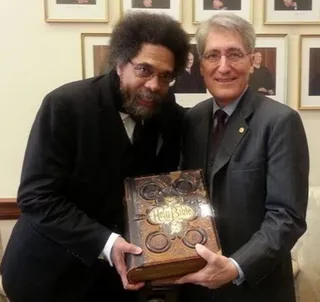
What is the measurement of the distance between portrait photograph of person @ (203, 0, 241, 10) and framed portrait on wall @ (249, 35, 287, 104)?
0.20 metres

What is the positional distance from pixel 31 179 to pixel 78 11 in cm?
125

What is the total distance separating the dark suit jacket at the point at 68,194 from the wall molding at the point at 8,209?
3.17ft

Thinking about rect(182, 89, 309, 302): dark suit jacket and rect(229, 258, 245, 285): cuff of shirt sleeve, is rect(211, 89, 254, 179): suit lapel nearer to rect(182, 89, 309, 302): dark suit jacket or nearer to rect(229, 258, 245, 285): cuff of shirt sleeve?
rect(182, 89, 309, 302): dark suit jacket

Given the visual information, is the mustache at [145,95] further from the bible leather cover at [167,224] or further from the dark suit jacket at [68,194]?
the bible leather cover at [167,224]

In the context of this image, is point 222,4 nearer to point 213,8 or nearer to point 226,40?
point 213,8

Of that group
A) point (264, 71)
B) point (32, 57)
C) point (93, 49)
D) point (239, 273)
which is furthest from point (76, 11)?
point (239, 273)

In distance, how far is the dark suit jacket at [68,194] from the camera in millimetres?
1353

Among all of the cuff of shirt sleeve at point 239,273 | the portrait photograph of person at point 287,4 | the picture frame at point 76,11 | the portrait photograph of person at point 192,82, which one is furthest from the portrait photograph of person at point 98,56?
the cuff of shirt sleeve at point 239,273

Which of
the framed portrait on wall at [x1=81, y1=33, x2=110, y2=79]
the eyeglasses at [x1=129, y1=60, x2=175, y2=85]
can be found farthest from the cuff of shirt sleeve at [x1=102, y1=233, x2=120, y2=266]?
the framed portrait on wall at [x1=81, y1=33, x2=110, y2=79]

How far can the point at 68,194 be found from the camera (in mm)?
1413

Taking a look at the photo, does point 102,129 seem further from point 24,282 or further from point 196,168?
point 24,282

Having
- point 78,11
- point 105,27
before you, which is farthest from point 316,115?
point 78,11

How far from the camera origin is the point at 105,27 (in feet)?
7.75

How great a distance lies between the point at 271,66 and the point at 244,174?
127 centimetres
